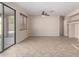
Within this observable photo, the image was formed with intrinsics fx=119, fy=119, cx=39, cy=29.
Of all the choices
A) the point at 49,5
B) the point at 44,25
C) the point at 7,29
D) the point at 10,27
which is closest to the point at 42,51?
the point at 49,5

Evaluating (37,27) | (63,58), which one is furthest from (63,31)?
(63,58)

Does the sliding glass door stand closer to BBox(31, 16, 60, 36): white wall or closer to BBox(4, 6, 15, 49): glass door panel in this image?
BBox(4, 6, 15, 49): glass door panel

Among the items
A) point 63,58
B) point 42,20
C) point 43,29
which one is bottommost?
point 63,58

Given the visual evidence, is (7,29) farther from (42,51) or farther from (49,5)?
(42,51)

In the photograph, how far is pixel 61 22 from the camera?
45.1 ft

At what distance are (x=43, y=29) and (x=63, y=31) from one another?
2.37 metres

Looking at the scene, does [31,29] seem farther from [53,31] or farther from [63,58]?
[63,58]

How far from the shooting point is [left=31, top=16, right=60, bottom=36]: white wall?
1369 cm

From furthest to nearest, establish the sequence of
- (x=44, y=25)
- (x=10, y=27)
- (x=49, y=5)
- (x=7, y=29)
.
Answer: (x=44, y=25)
(x=7, y=29)
(x=10, y=27)
(x=49, y=5)

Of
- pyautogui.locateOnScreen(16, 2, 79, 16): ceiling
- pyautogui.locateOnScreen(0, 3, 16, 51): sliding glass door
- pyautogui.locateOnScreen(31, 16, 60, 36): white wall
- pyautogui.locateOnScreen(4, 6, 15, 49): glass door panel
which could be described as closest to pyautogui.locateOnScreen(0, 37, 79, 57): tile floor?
pyautogui.locateOnScreen(0, 3, 16, 51): sliding glass door

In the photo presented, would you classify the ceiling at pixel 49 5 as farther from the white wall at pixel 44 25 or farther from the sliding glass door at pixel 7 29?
the white wall at pixel 44 25

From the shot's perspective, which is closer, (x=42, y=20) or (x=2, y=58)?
(x=2, y=58)

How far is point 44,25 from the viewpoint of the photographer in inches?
541

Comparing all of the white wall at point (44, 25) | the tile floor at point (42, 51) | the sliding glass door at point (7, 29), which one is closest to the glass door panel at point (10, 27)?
the sliding glass door at point (7, 29)
